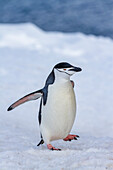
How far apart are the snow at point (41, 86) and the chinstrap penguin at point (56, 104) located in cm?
12

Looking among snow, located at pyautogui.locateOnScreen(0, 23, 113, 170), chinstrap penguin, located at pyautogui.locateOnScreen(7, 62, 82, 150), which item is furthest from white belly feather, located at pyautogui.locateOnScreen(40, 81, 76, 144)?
snow, located at pyautogui.locateOnScreen(0, 23, 113, 170)

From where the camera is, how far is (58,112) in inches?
87.0

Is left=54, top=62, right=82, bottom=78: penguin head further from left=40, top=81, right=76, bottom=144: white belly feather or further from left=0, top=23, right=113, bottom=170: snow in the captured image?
left=0, top=23, right=113, bottom=170: snow

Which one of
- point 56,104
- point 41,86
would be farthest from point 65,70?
point 41,86

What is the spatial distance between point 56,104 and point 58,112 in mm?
51

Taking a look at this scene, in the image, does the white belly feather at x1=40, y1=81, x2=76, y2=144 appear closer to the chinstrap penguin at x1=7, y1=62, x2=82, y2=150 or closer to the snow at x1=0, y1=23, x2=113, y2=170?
the chinstrap penguin at x1=7, y1=62, x2=82, y2=150

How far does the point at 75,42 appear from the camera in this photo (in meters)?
8.42

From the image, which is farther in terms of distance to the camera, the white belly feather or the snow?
the white belly feather

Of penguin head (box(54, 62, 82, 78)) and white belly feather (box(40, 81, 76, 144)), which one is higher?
penguin head (box(54, 62, 82, 78))

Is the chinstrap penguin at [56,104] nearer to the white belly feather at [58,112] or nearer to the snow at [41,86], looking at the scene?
the white belly feather at [58,112]

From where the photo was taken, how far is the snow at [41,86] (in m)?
2.00

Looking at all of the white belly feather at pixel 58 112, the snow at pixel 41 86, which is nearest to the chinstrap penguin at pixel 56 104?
the white belly feather at pixel 58 112

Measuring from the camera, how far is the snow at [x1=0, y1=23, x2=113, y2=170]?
6.56ft

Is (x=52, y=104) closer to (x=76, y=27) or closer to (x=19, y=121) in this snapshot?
(x=19, y=121)
